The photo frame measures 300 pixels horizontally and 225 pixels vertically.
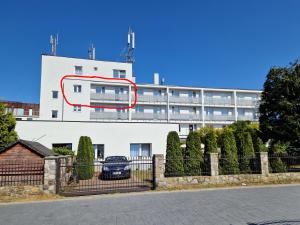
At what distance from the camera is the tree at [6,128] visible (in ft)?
46.9

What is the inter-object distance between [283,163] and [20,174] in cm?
1341

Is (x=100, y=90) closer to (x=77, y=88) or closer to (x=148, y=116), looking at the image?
(x=77, y=88)

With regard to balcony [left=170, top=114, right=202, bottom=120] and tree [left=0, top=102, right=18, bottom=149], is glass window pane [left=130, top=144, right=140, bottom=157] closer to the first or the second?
tree [left=0, top=102, right=18, bottom=149]

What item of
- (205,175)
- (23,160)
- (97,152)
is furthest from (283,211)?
(97,152)

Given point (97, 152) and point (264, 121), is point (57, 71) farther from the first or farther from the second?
point (264, 121)

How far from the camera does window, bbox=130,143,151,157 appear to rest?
19188mm

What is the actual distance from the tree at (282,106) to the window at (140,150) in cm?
927

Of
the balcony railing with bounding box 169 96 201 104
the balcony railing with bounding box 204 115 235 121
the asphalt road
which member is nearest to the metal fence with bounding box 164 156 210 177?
the asphalt road

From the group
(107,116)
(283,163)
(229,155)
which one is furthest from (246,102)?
(229,155)

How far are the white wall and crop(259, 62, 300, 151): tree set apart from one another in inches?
313

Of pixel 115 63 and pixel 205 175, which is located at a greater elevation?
pixel 115 63

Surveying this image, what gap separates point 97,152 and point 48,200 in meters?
9.79

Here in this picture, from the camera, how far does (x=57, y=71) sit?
92.0ft

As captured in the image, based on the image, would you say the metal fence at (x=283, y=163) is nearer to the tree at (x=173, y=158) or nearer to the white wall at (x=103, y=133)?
the tree at (x=173, y=158)
